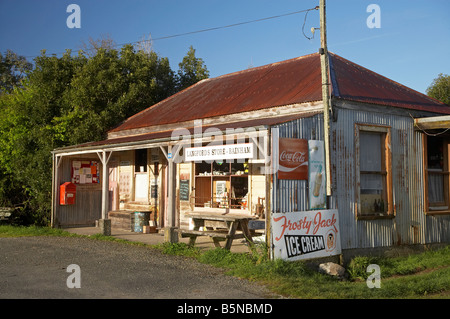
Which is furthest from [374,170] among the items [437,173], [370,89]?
[437,173]

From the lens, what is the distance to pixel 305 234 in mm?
9508

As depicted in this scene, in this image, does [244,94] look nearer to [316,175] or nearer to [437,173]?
[316,175]

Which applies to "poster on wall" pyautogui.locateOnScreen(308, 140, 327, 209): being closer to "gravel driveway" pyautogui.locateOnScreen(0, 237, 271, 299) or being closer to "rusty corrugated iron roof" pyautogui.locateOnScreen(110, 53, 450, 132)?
"rusty corrugated iron roof" pyautogui.locateOnScreen(110, 53, 450, 132)

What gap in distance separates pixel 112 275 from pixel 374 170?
21.1ft

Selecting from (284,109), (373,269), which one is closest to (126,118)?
(284,109)

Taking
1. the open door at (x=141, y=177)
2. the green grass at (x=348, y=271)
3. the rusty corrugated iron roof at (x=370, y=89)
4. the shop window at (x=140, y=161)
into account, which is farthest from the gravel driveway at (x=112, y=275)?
the rusty corrugated iron roof at (x=370, y=89)

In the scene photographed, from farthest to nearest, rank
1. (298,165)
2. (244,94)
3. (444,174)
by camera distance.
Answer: (244,94)
(444,174)
(298,165)

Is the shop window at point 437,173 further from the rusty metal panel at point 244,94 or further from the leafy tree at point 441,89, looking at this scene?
the leafy tree at point 441,89

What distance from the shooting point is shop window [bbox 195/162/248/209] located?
42.5ft

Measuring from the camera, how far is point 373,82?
1328 centimetres

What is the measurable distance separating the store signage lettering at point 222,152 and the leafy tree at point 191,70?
48.9 feet

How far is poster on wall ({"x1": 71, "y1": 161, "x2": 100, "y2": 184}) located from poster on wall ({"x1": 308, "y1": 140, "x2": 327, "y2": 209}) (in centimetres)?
1043

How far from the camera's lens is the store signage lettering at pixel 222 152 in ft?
32.0
